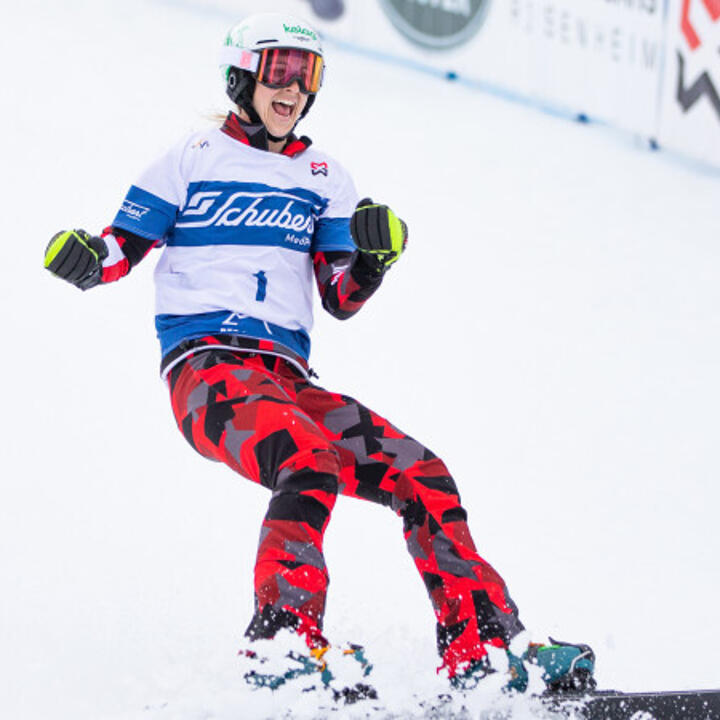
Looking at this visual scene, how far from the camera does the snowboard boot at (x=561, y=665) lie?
2.47 meters

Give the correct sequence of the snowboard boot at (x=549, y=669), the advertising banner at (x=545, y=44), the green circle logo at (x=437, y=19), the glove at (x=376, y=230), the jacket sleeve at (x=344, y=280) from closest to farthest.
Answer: the snowboard boot at (x=549, y=669) → the glove at (x=376, y=230) → the jacket sleeve at (x=344, y=280) → the advertising banner at (x=545, y=44) → the green circle logo at (x=437, y=19)

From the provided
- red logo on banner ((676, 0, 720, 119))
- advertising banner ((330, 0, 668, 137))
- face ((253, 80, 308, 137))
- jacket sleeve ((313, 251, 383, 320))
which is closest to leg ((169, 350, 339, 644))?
jacket sleeve ((313, 251, 383, 320))

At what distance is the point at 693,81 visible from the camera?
373 inches

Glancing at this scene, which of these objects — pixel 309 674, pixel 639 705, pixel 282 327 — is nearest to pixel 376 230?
pixel 282 327

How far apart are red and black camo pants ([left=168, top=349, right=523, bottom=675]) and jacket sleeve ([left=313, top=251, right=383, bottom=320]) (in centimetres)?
23

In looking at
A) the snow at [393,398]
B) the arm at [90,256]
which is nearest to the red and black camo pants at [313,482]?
the snow at [393,398]

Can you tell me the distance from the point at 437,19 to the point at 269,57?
747 centimetres

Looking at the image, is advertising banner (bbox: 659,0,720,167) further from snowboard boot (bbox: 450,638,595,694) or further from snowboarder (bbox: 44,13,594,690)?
snowboard boot (bbox: 450,638,595,694)

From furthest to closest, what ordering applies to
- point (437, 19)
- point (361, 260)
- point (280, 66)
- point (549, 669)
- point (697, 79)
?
point (437, 19) < point (697, 79) < point (280, 66) < point (361, 260) < point (549, 669)

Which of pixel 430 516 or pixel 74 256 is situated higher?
pixel 74 256

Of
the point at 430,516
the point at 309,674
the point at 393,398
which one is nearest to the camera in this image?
the point at 309,674

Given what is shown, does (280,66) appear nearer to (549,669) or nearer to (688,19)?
(549,669)

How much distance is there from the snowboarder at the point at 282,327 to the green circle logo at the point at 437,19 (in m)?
7.25

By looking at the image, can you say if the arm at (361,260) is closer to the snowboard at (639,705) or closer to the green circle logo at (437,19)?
the snowboard at (639,705)
